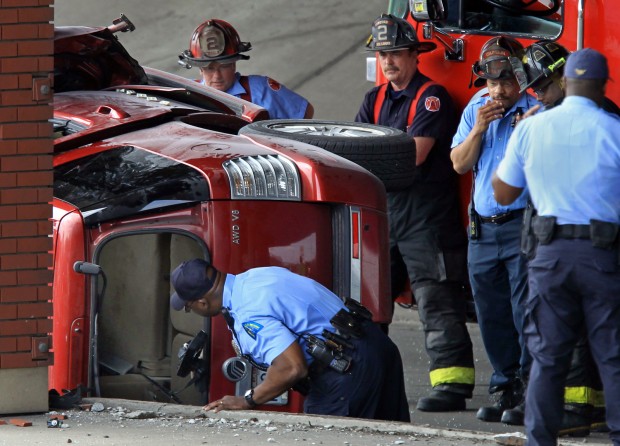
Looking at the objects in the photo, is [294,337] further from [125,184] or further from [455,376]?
[455,376]

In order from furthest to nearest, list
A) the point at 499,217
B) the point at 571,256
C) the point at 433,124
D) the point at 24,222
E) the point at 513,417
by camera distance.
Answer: the point at 433,124 < the point at 499,217 < the point at 513,417 < the point at 24,222 < the point at 571,256

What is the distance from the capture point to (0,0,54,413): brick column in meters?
6.20

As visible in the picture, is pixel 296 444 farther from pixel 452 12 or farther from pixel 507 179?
pixel 452 12

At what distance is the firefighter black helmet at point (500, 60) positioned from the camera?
7352mm

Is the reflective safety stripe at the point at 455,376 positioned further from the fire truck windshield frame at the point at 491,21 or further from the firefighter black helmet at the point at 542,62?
the fire truck windshield frame at the point at 491,21

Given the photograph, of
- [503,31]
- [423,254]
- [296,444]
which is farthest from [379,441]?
[503,31]

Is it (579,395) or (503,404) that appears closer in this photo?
(579,395)

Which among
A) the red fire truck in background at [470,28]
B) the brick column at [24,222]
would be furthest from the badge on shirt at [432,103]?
the brick column at [24,222]

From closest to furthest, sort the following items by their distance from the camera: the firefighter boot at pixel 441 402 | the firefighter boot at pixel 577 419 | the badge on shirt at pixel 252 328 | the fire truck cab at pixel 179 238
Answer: the badge on shirt at pixel 252 328
the fire truck cab at pixel 179 238
the firefighter boot at pixel 577 419
the firefighter boot at pixel 441 402

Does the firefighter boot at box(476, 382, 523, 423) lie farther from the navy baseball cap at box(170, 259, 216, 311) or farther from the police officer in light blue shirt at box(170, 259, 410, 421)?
the navy baseball cap at box(170, 259, 216, 311)

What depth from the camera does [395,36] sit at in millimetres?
8336

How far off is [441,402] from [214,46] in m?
2.82

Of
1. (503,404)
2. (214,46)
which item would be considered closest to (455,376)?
(503,404)

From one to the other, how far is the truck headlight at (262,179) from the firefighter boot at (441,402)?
6.01 ft
